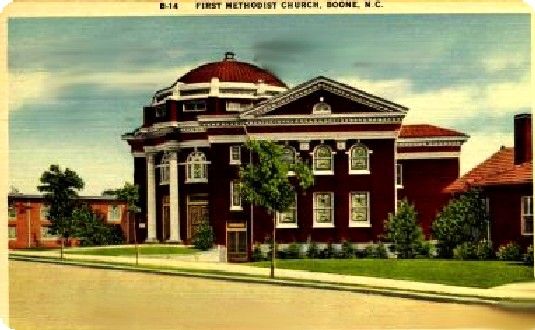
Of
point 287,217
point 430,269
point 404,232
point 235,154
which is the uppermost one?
point 235,154

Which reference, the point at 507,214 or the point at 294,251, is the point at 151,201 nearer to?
the point at 294,251

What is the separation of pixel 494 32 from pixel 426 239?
12.1ft

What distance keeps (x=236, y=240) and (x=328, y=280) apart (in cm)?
176

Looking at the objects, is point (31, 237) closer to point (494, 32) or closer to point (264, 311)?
point (264, 311)

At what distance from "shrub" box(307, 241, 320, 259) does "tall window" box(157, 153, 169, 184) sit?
2.81m

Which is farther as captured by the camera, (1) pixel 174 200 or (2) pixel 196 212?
(1) pixel 174 200

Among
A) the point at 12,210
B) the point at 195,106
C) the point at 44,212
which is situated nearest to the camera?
the point at 12,210

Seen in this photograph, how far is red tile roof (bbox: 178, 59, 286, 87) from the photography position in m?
18.9

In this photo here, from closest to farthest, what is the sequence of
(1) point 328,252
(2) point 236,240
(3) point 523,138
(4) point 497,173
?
(3) point 523,138 → (4) point 497,173 → (2) point 236,240 → (1) point 328,252

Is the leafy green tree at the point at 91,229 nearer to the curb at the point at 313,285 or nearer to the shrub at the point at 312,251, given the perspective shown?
the curb at the point at 313,285

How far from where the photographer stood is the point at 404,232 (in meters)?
19.5

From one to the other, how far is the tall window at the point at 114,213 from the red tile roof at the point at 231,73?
2457mm

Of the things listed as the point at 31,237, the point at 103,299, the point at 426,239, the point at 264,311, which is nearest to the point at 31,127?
the point at 31,237

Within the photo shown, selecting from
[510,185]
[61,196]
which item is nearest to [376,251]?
[510,185]
